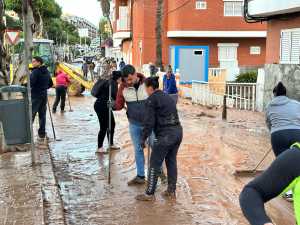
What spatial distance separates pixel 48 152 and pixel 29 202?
3.81 m

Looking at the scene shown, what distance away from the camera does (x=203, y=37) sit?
34.6 meters

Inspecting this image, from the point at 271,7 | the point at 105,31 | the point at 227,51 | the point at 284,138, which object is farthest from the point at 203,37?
the point at 105,31

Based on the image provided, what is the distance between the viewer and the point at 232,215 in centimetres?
696

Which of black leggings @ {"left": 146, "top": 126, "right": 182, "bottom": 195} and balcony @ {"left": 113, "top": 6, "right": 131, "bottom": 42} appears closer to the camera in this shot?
black leggings @ {"left": 146, "top": 126, "right": 182, "bottom": 195}

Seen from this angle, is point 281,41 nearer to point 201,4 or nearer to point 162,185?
point 162,185

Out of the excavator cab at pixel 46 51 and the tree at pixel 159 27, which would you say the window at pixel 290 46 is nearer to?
the tree at pixel 159 27

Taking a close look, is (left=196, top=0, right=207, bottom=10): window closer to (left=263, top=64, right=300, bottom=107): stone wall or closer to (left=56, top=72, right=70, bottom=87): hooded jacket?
(left=263, top=64, right=300, bottom=107): stone wall

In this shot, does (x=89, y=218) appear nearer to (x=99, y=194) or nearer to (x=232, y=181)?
(x=99, y=194)

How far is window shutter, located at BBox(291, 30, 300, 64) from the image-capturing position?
1748 centimetres

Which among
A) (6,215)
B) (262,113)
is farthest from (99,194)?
(262,113)

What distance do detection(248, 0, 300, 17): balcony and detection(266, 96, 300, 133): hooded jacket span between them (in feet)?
31.1

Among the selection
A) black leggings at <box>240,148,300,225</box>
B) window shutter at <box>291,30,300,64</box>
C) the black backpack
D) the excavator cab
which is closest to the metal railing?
window shutter at <box>291,30,300,64</box>

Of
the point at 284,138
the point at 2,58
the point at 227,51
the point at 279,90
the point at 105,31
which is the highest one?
the point at 105,31

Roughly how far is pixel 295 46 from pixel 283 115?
1131cm
